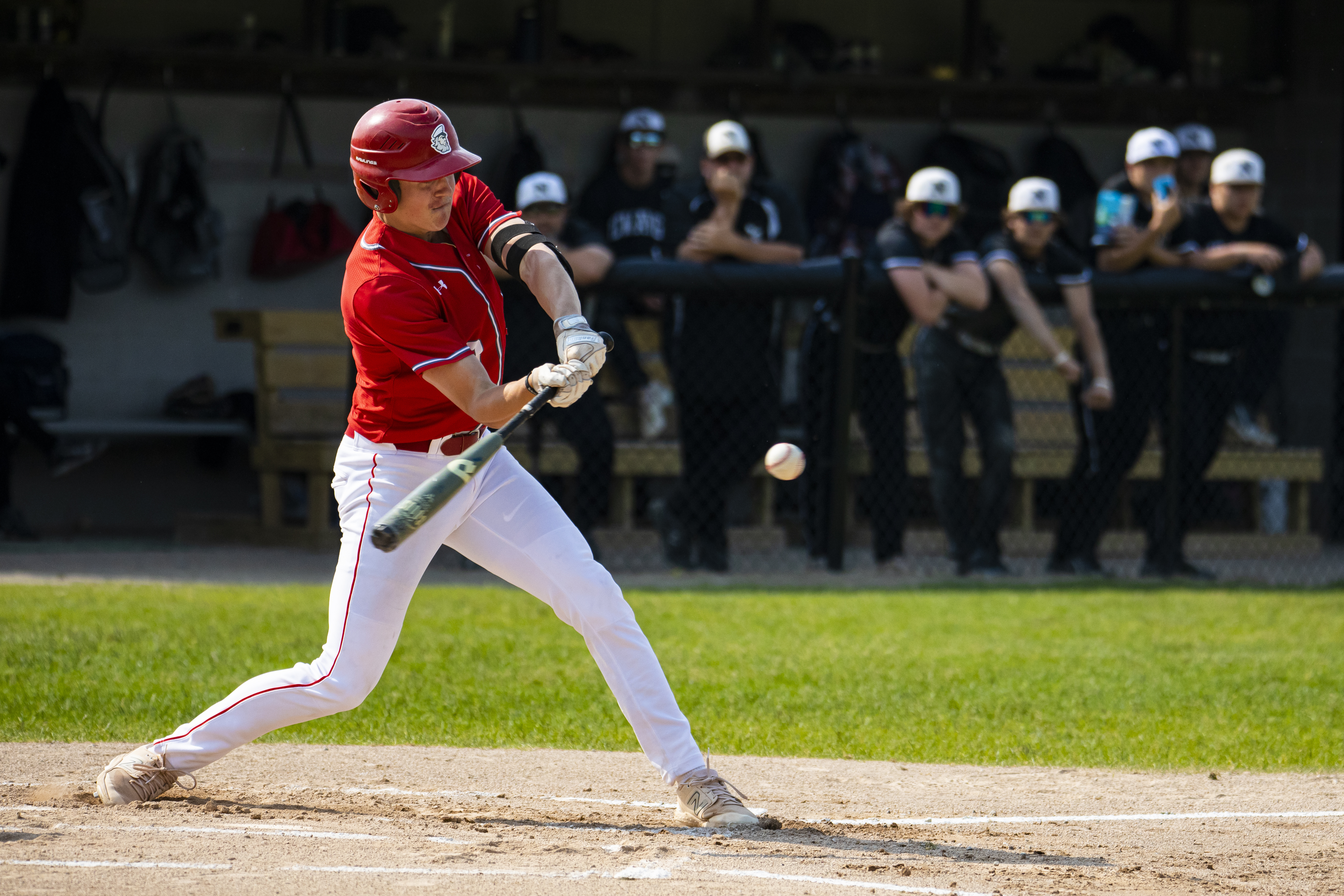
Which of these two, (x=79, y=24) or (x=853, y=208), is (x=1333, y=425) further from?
(x=79, y=24)

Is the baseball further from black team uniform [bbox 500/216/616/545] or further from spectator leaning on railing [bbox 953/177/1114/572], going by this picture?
spectator leaning on railing [bbox 953/177/1114/572]

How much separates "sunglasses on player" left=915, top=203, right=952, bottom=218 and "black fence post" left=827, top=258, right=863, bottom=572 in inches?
16.8

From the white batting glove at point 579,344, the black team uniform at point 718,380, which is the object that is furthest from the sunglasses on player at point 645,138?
the white batting glove at point 579,344

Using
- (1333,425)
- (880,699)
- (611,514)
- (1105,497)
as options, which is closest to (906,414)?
(1105,497)

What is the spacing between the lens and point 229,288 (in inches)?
448

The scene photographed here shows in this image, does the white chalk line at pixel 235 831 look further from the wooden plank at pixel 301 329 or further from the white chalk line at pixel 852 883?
the wooden plank at pixel 301 329

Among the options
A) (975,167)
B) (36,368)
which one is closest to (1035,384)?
(975,167)

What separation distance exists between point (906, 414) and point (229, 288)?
520cm

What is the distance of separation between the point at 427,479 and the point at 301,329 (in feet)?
19.0

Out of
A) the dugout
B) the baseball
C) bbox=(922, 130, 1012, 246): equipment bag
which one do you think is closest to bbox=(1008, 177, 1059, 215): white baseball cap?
bbox=(922, 130, 1012, 246): equipment bag

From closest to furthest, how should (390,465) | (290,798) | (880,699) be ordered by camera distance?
1. (390,465)
2. (290,798)
3. (880,699)

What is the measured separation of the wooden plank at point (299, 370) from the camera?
9242 mm

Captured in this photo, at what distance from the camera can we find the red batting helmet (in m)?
3.62

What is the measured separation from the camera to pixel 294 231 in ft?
36.3
